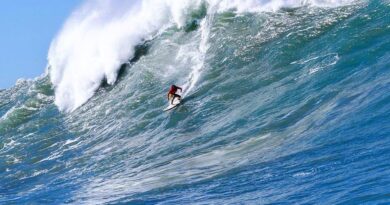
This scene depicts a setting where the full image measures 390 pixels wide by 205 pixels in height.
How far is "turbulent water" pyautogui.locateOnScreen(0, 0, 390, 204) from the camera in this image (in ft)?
33.5

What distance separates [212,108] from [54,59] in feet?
53.7

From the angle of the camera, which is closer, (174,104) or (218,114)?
(218,114)

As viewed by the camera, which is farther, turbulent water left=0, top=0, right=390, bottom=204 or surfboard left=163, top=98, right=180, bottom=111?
surfboard left=163, top=98, right=180, bottom=111

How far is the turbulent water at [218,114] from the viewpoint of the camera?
1022 cm

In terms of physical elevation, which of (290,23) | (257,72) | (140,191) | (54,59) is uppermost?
(54,59)

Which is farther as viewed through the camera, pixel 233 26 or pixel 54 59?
pixel 54 59

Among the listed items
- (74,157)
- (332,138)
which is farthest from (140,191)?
(74,157)

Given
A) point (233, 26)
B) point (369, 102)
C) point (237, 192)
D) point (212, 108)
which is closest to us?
point (237, 192)

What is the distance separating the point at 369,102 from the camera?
39.4ft

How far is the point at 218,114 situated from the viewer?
16.3 meters

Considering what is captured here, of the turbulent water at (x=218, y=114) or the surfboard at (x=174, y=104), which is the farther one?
the surfboard at (x=174, y=104)

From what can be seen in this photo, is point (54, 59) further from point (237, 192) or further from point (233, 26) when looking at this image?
point (237, 192)

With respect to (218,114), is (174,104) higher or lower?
higher

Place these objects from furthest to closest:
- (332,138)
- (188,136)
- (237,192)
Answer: (188,136) < (332,138) < (237,192)
